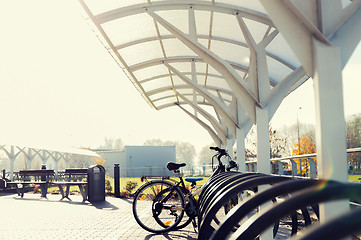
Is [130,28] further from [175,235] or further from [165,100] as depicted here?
[165,100]

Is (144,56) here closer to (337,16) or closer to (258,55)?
(258,55)

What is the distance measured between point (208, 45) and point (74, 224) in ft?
16.1

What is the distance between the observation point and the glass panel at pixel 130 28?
23.9 feet

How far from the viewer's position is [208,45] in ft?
28.6

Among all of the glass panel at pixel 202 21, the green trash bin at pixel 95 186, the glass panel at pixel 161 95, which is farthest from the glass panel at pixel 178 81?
the glass panel at pixel 202 21

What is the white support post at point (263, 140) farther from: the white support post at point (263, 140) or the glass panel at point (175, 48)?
the glass panel at point (175, 48)

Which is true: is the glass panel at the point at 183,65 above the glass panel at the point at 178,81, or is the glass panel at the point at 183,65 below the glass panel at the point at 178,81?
above

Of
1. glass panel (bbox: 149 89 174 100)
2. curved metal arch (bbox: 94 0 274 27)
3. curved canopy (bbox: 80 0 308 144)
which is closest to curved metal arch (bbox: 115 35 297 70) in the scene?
curved canopy (bbox: 80 0 308 144)

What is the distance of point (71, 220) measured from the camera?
304 inches

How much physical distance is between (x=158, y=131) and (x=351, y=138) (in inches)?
3001

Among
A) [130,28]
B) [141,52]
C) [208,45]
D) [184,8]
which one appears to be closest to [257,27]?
[184,8]

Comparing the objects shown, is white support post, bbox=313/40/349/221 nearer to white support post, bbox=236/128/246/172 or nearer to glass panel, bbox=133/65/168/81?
white support post, bbox=236/128/246/172

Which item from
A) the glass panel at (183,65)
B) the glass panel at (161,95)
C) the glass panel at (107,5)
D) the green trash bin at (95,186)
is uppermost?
the glass panel at (107,5)

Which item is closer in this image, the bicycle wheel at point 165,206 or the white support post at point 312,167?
the white support post at point 312,167
